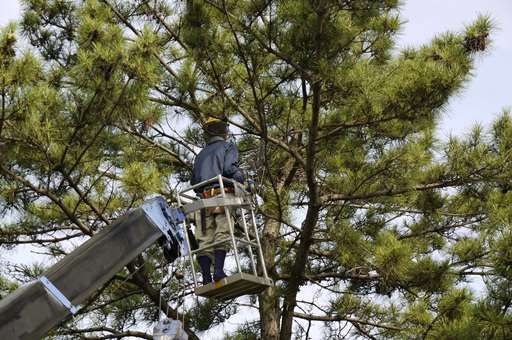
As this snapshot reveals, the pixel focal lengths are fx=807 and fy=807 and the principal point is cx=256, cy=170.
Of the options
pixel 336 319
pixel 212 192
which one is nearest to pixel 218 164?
pixel 212 192

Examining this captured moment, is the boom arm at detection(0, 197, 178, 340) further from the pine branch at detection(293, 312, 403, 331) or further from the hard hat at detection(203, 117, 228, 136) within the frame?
the pine branch at detection(293, 312, 403, 331)

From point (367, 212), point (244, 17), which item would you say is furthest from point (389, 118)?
point (367, 212)

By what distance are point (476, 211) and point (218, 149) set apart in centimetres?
322

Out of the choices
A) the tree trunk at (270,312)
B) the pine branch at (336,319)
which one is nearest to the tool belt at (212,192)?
the tree trunk at (270,312)

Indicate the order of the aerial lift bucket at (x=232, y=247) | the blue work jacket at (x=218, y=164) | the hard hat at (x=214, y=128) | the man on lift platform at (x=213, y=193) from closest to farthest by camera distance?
the aerial lift bucket at (x=232, y=247)
the man on lift platform at (x=213, y=193)
the blue work jacket at (x=218, y=164)
the hard hat at (x=214, y=128)

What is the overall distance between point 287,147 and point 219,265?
1.53m

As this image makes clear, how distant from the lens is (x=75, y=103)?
5543mm

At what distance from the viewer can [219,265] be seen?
4.86m

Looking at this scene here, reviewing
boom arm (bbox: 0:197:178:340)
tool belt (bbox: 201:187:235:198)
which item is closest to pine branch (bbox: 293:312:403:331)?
tool belt (bbox: 201:187:235:198)

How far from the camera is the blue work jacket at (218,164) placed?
16.9ft

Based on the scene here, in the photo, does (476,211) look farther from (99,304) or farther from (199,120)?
(99,304)

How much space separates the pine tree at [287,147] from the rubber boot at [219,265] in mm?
767

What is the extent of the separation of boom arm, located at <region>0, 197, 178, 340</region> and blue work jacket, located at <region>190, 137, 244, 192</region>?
2.15 ft

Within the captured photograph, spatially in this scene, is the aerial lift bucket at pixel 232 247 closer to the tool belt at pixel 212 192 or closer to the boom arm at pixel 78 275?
the tool belt at pixel 212 192
